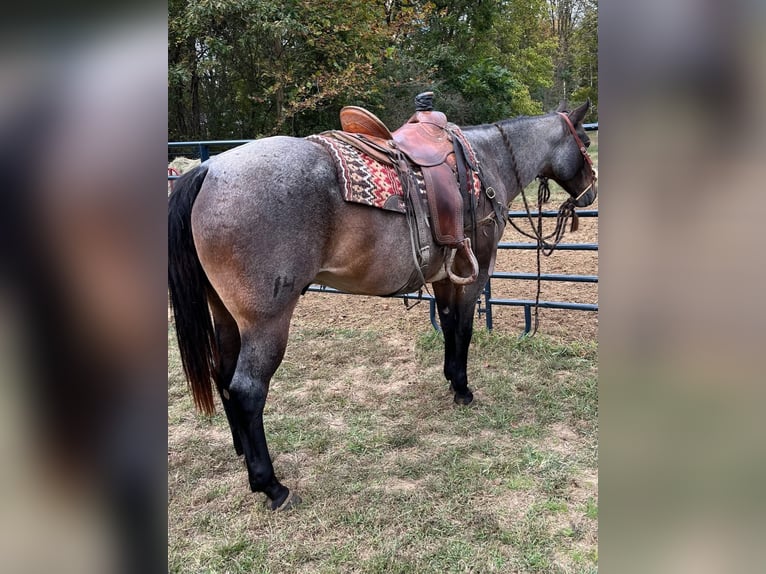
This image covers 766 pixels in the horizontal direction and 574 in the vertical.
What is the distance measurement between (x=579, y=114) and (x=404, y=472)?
2.48 meters

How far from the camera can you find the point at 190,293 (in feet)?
7.32

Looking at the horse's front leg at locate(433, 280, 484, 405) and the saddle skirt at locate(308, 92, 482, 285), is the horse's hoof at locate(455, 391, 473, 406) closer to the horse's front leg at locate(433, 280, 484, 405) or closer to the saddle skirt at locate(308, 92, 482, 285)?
the horse's front leg at locate(433, 280, 484, 405)

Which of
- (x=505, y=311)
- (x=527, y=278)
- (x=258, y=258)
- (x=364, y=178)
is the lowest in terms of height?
(x=505, y=311)

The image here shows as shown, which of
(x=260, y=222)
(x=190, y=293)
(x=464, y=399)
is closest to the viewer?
(x=260, y=222)

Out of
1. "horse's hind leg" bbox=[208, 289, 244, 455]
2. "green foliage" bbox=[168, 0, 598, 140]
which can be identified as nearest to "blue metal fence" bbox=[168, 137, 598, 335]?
"horse's hind leg" bbox=[208, 289, 244, 455]

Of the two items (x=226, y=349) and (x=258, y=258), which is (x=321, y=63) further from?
Answer: (x=258, y=258)

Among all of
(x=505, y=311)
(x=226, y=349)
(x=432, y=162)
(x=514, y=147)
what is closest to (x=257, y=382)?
(x=226, y=349)

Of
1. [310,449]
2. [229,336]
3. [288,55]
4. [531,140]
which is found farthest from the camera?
[288,55]

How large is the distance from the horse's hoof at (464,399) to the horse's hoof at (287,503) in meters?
1.29
